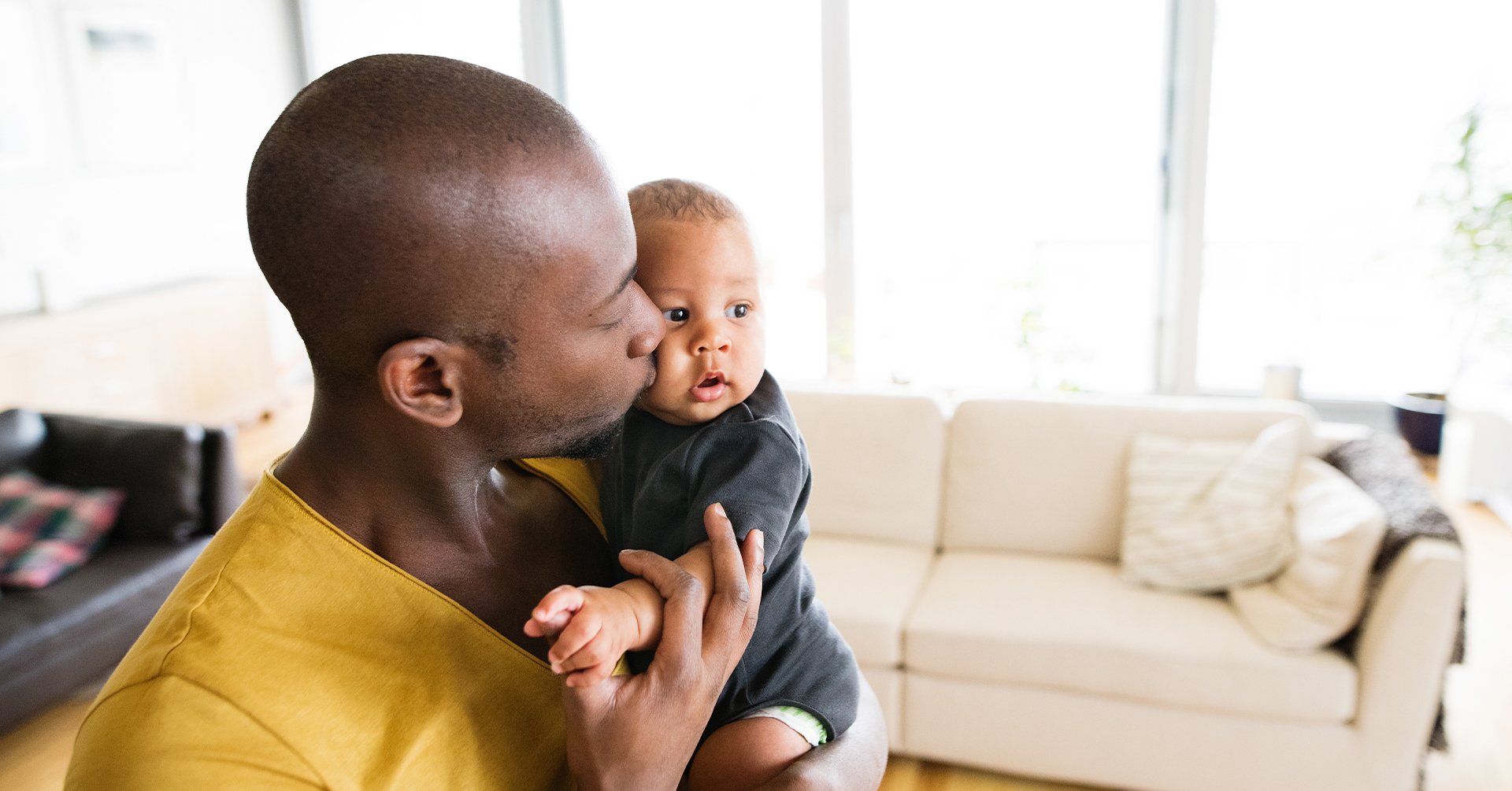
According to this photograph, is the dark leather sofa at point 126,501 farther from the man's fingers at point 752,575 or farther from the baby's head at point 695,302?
the man's fingers at point 752,575

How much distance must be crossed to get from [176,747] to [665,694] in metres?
0.32

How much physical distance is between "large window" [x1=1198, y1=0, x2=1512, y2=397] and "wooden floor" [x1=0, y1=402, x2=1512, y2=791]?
1258mm

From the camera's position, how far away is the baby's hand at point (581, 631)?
0.71 meters

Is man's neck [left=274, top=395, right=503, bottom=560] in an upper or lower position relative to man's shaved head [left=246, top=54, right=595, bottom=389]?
lower

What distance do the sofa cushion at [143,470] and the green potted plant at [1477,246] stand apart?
459 cm

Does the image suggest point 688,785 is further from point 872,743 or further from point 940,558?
point 940,558

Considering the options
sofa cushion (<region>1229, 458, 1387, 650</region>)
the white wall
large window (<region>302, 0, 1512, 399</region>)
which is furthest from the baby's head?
the white wall

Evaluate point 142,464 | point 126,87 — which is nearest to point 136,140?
point 126,87

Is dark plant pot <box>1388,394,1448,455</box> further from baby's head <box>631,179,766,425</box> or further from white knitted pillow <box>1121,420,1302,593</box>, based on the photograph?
baby's head <box>631,179,766,425</box>

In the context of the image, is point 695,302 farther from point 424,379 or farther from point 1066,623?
point 1066,623

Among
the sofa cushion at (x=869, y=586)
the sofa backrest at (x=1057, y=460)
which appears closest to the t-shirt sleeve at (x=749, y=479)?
the sofa cushion at (x=869, y=586)

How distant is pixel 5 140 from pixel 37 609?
10.2 feet

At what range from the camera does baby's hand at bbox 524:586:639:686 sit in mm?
710

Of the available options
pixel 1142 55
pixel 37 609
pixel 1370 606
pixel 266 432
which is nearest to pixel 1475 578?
pixel 1370 606
